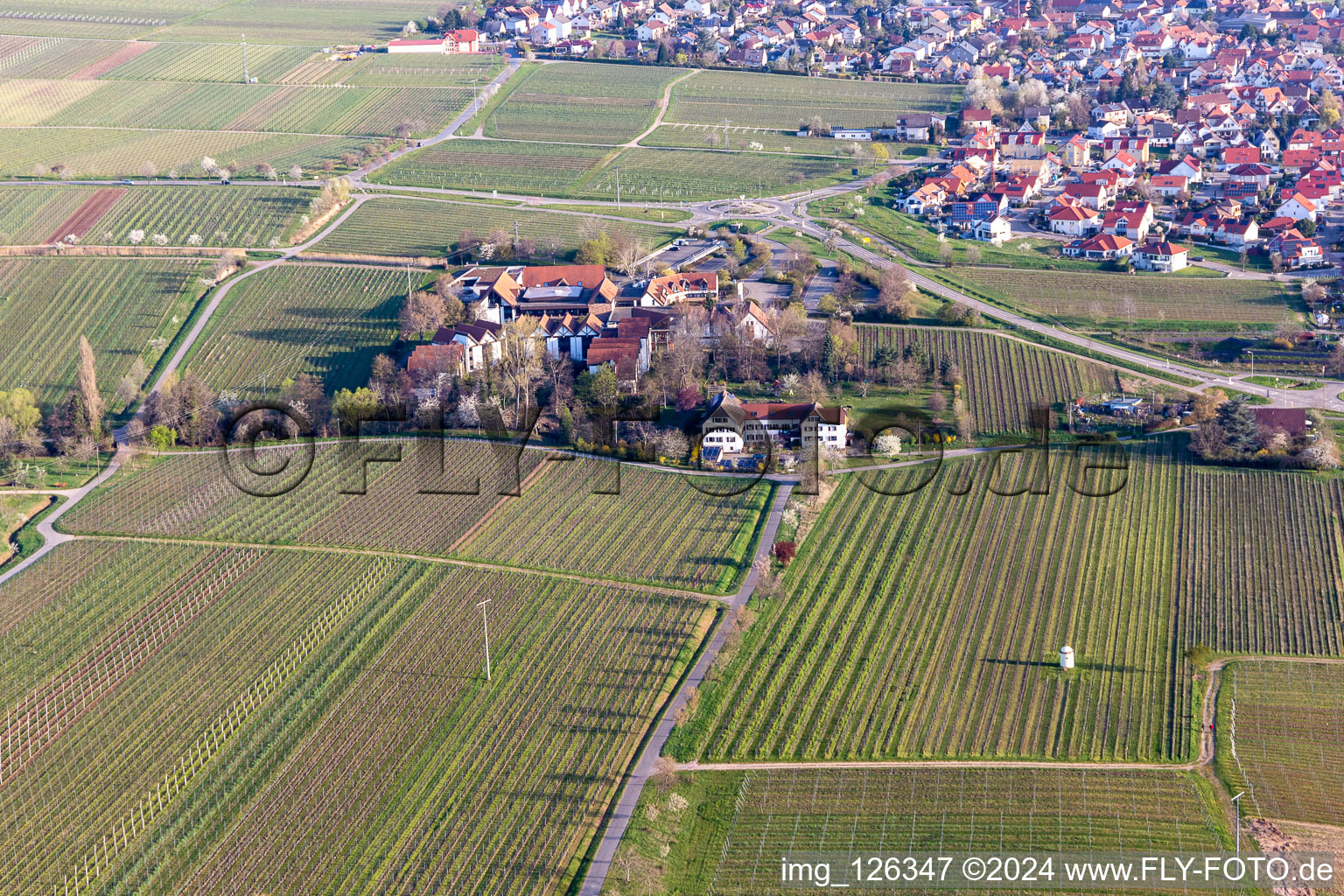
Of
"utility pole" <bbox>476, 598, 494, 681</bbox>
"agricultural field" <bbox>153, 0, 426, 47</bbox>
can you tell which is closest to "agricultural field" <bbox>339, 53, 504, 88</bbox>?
"agricultural field" <bbox>153, 0, 426, 47</bbox>

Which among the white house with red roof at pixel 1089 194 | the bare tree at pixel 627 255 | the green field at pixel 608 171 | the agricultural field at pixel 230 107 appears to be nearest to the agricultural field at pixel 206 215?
the green field at pixel 608 171

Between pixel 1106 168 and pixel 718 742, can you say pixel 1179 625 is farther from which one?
pixel 1106 168

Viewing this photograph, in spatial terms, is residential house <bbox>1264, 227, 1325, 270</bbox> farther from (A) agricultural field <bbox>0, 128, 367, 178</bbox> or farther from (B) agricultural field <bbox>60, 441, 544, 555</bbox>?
(A) agricultural field <bbox>0, 128, 367, 178</bbox>

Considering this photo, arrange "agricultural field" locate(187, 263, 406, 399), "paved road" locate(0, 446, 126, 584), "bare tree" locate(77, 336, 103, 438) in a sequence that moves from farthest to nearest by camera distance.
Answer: "agricultural field" locate(187, 263, 406, 399) < "bare tree" locate(77, 336, 103, 438) < "paved road" locate(0, 446, 126, 584)

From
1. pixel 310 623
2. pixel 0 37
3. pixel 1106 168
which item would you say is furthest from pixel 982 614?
pixel 0 37

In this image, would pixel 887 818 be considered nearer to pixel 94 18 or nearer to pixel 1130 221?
pixel 1130 221

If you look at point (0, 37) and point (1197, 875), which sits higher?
point (0, 37)
